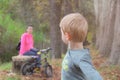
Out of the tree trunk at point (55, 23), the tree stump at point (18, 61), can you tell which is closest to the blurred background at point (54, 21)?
the tree trunk at point (55, 23)

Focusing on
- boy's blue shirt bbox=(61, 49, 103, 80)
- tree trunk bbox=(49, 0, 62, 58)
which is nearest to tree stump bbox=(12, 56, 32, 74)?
tree trunk bbox=(49, 0, 62, 58)

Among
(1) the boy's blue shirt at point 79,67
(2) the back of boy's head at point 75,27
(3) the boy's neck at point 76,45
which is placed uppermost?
(2) the back of boy's head at point 75,27

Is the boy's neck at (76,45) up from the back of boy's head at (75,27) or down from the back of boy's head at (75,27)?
down

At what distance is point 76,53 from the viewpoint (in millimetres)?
3506

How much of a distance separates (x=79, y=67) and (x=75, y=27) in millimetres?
352

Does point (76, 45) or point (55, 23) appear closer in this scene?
point (76, 45)

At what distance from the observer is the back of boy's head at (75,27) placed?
338 centimetres

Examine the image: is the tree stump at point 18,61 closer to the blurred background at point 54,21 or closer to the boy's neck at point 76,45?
the blurred background at point 54,21

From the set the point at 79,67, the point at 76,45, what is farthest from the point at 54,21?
the point at 79,67

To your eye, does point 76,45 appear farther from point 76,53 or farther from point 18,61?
point 18,61

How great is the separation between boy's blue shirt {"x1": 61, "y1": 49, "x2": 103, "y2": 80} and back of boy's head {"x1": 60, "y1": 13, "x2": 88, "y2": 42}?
0.14 meters

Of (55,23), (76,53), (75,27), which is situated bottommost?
(55,23)

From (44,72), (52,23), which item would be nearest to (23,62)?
(44,72)

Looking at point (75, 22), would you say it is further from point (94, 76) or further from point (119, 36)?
point (119, 36)
